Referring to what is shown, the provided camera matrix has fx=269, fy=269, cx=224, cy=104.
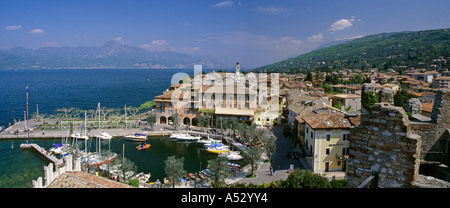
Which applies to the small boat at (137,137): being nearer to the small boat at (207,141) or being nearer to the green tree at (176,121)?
the green tree at (176,121)

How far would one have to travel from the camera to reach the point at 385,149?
4.43m

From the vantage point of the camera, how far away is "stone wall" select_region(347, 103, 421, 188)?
4.27m

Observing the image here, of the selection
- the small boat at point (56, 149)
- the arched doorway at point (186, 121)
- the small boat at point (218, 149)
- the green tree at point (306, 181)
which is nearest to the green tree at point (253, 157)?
the green tree at point (306, 181)

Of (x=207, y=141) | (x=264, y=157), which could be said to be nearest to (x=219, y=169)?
(x=264, y=157)

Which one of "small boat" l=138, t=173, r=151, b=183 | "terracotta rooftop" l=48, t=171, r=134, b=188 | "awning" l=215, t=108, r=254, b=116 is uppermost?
"awning" l=215, t=108, r=254, b=116

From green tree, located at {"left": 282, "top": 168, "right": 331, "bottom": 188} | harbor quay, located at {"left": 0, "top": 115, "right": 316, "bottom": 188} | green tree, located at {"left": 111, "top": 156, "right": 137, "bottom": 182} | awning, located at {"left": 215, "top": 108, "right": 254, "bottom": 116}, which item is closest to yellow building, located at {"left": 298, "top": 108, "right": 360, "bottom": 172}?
harbor quay, located at {"left": 0, "top": 115, "right": 316, "bottom": 188}

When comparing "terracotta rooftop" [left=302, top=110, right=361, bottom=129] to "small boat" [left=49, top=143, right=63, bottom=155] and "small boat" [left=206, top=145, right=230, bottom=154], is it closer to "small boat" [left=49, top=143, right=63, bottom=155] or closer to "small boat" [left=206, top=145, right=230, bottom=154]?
"small boat" [left=206, top=145, right=230, bottom=154]

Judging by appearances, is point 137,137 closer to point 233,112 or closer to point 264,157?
point 233,112

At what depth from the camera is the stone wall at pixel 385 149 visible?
4.27 meters
